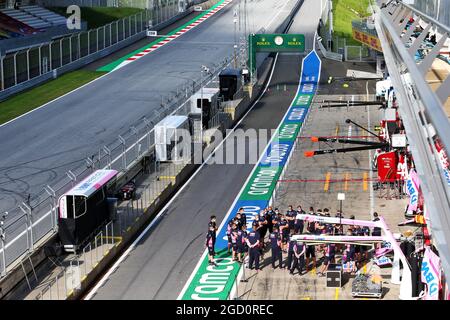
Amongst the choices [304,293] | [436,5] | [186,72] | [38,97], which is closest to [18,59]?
[38,97]

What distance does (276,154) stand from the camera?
138ft

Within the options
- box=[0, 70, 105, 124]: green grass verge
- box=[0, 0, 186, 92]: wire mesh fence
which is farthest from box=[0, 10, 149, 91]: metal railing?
box=[0, 70, 105, 124]: green grass verge

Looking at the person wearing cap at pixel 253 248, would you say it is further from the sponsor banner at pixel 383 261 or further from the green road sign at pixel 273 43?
the green road sign at pixel 273 43

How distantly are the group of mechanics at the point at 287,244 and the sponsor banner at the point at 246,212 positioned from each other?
1.18 metres

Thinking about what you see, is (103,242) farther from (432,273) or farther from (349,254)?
(432,273)

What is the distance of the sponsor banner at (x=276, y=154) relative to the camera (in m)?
40.4

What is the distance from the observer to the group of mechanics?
25.3 meters

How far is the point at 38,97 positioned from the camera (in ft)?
184

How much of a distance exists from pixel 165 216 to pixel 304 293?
948 cm

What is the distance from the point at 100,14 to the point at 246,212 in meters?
58.3

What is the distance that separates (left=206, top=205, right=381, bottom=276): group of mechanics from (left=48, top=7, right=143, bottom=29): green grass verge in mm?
58672

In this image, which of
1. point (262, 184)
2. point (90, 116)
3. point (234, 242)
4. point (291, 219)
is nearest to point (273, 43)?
point (90, 116)

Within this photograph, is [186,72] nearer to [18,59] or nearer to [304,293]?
[18,59]

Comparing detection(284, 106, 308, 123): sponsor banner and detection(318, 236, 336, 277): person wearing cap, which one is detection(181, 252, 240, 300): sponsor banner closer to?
detection(318, 236, 336, 277): person wearing cap
